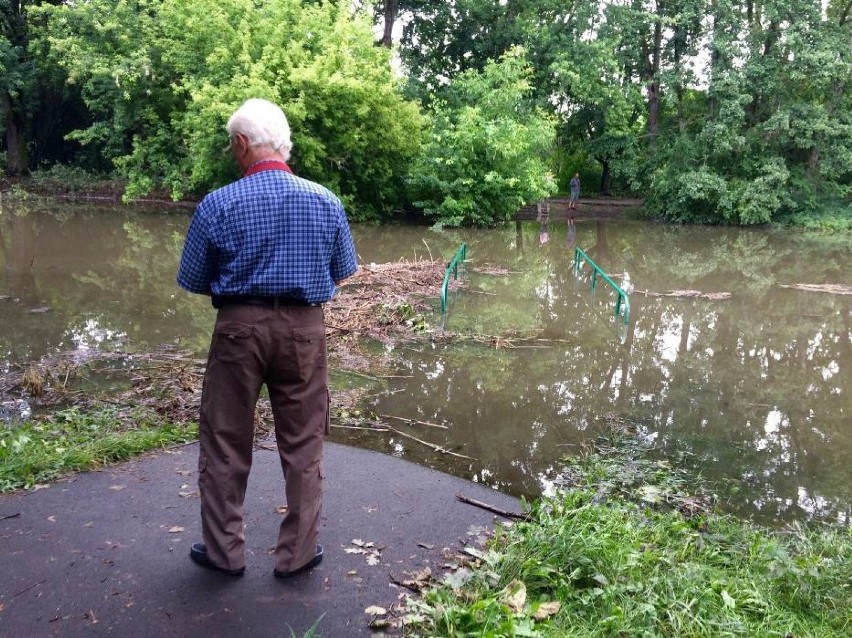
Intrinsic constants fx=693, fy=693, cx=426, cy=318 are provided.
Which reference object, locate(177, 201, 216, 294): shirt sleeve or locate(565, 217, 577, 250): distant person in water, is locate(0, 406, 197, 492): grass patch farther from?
locate(565, 217, 577, 250): distant person in water

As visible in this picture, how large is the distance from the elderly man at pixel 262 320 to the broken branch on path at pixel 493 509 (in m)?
1.15

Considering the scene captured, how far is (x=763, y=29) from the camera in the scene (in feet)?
78.1

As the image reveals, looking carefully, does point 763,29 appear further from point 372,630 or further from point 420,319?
point 372,630

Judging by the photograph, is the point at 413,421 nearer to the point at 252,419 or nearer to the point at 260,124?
the point at 252,419

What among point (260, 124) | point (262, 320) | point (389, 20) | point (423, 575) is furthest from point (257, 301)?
point (389, 20)

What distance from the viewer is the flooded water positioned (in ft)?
17.0

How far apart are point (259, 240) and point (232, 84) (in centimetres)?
1638

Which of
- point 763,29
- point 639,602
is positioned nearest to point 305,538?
point 639,602

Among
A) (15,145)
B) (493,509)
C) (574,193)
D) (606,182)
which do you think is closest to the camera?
(493,509)

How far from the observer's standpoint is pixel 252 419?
2828mm

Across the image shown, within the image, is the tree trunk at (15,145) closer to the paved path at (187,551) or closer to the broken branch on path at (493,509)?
the paved path at (187,551)

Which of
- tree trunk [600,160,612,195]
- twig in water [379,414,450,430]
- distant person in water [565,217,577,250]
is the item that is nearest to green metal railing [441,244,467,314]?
twig in water [379,414,450,430]

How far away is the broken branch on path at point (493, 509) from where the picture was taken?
362 cm

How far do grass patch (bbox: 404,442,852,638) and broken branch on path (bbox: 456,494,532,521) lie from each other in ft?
0.23
